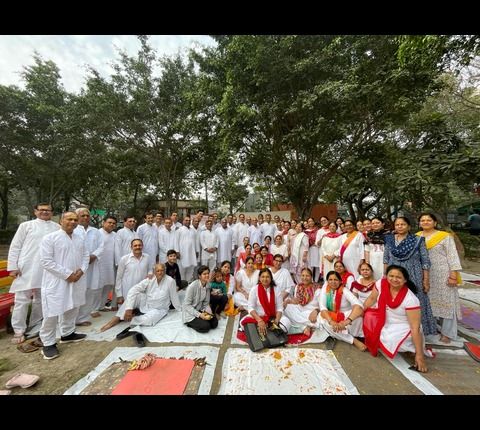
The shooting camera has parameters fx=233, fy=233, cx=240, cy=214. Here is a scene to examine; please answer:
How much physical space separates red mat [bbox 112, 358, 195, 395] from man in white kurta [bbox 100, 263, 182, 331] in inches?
43.1

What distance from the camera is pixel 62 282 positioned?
3.08 m

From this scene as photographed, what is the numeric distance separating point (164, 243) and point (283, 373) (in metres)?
3.89

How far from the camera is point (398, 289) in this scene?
9.36 ft

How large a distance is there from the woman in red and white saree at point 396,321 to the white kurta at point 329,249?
1.91 m

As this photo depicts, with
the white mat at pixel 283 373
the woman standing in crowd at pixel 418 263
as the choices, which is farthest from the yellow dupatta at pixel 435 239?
the white mat at pixel 283 373

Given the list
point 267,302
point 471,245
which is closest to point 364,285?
point 267,302

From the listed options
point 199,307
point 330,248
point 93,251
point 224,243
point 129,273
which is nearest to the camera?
point 199,307

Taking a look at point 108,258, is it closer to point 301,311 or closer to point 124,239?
point 124,239

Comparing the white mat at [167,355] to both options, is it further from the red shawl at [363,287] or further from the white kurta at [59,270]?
the red shawl at [363,287]

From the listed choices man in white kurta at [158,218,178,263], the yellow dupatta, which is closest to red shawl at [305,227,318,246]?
the yellow dupatta

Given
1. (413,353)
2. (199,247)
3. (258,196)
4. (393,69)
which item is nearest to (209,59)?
(393,69)

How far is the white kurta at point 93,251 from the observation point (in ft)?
13.3

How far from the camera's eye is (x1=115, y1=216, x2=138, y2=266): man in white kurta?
181 inches

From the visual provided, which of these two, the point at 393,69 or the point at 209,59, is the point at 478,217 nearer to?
the point at 393,69
